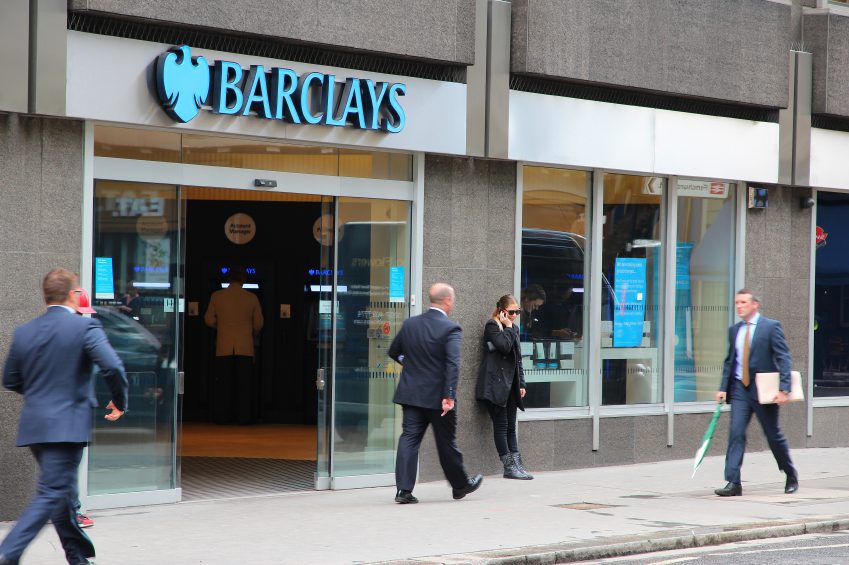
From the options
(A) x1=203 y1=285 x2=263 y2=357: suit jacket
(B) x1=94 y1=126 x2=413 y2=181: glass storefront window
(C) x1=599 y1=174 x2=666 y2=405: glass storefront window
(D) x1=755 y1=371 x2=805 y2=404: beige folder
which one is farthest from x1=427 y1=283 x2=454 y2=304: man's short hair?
(A) x1=203 y1=285 x2=263 y2=357: suit jacket

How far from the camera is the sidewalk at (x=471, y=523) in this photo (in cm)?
827

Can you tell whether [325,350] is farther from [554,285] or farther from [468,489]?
[554,285]

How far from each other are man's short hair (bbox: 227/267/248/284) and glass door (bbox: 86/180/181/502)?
20.4ft

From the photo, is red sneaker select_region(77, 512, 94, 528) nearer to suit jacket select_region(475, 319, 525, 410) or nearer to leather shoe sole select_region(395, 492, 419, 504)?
leather shoe sole select_region(395, 492, 419, 504)

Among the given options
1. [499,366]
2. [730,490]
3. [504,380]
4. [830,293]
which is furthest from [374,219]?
[830,293]

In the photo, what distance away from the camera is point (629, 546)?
879cm

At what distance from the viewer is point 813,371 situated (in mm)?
15656

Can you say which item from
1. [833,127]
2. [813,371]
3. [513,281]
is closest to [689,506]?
[513,281]

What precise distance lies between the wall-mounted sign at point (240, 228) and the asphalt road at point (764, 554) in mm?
9560

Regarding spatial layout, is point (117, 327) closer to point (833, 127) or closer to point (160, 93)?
point (160, 93)

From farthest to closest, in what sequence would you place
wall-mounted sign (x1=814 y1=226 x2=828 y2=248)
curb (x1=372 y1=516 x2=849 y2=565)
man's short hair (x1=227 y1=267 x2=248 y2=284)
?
man's short hair (x1=227 y1=267 x2=248 y2=284)
wall-mounted sign (x1=814 y1=226 x2=828 y2=248)
curb (x1=372 y1=516 x2=849 y2=565)

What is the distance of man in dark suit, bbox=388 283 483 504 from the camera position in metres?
10.3

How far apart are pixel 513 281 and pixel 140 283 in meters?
4.08

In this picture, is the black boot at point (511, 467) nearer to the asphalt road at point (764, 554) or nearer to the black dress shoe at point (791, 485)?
the black dress shoe at point (791, 485)
